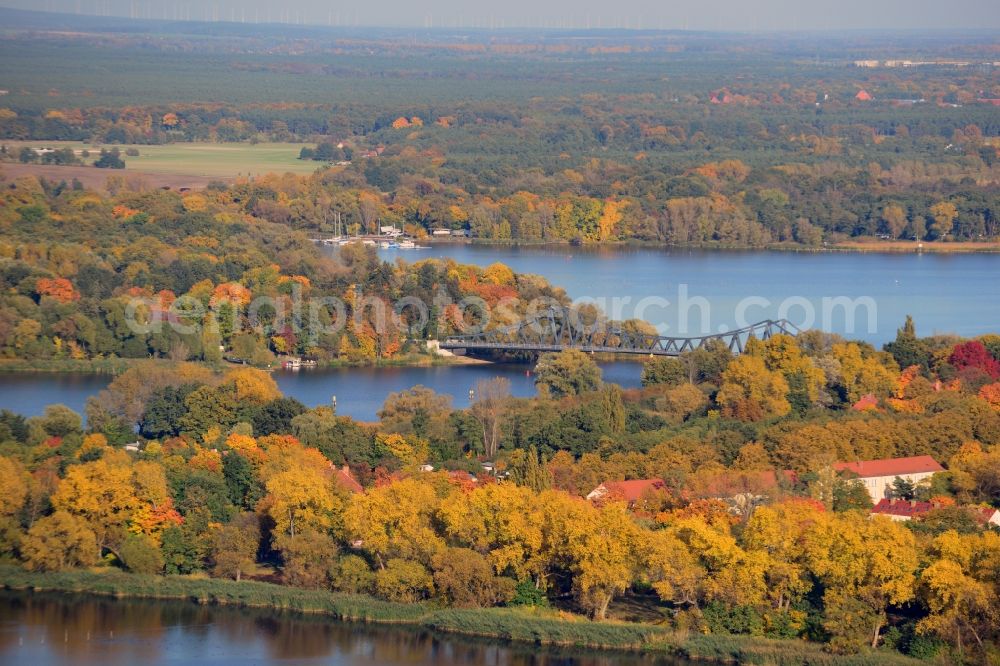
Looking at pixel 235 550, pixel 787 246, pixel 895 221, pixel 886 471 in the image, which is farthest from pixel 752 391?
pixel 895 221

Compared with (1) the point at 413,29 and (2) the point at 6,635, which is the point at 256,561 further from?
(1) the point at 413,29

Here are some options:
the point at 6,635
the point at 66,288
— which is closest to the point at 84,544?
the point at 6,635

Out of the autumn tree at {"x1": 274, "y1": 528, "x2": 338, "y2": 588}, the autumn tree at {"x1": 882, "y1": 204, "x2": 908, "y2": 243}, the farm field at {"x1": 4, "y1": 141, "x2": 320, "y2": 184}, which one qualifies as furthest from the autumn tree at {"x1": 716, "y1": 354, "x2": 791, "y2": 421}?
the farm field at {"x1": 4, "y1": 141, "x2": 320, "y2": 184}

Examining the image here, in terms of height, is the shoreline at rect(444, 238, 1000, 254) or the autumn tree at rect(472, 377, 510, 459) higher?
the autumn tree at rect(472, 377, 510, 459)

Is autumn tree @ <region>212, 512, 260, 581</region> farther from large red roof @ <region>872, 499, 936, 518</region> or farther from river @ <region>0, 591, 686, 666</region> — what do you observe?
large red roof @ <region>872, 499, 936, 518</region>

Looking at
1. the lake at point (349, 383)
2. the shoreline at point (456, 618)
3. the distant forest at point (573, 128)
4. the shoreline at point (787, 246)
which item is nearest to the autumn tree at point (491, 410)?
the lake at point (349, 383)

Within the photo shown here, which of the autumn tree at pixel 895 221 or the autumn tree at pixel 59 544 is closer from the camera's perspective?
the autumn tree at pixel 59 544

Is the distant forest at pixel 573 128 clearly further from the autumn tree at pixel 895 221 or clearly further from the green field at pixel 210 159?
the green field at pixel 210 159
